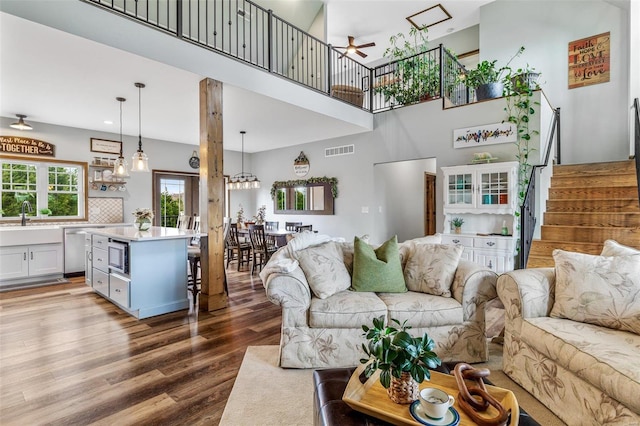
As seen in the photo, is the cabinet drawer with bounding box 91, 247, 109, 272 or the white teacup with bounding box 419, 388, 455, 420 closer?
the white teacup with bounding box 419, 388, 455, 420

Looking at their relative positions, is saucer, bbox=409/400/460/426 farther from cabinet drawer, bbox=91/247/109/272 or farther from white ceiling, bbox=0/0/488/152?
cabinet drawer, bbox=91/247/109/272

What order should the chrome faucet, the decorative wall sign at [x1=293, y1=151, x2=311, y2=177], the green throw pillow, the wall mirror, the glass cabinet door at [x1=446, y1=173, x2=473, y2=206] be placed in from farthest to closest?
the decorative wall sign at [x1=293, y1=151, x2=311, y2=177]
the wall mirror
the chrome faucet
the glass cabinet door at [x1=446, y1=173, x2=473, y2=206]
the green throw pillow

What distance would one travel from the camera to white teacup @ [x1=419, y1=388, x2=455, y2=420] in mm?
1162

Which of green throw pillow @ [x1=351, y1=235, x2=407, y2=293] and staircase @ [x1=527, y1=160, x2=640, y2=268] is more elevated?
staircase @ [x1=527, y1=160, x2=640, y2=268]

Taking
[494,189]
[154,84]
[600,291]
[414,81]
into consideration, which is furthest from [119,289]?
[414,81]

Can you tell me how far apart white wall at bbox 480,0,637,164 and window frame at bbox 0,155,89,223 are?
8483mm

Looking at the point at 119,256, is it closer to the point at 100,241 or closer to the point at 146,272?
the point at 146,272

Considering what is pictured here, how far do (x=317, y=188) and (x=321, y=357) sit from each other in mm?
5252

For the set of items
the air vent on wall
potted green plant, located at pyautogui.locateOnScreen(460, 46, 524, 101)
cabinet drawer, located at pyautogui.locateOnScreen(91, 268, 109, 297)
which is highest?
potted green plant, located at pyautogui.locateOnScreen(460, 46, 524, 101)

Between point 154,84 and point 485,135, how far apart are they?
4.63 meters

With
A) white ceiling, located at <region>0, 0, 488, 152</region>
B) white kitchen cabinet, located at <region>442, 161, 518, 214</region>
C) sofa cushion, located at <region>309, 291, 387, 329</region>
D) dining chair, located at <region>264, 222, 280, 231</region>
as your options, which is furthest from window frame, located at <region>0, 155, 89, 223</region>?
white kitchen cabinet, located at <region>442, 161, 518, 214</region>

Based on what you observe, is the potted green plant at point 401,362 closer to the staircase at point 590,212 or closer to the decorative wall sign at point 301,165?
the staircase at point 590,212

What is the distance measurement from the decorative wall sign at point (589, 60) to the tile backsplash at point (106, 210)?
8762 millimetres

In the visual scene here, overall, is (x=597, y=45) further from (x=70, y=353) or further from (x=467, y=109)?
(x=70, y=353)
